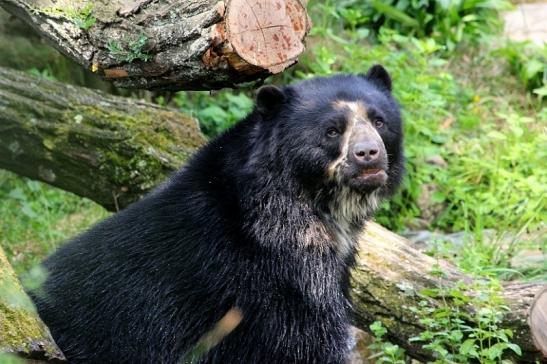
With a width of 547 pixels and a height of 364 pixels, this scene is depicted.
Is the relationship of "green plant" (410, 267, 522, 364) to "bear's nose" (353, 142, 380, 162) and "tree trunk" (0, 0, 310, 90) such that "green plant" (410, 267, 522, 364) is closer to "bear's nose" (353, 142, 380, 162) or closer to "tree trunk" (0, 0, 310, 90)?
"bear's nose" (353, 142, 380, 162)

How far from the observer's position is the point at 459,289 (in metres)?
5.78

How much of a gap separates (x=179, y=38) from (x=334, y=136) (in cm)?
105

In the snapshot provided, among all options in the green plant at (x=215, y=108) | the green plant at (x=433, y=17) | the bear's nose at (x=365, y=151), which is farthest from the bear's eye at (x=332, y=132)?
the green plant at (x=433, y=17)

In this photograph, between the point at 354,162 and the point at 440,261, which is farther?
the point at 440,261

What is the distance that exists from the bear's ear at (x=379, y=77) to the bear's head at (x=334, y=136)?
0.71ft

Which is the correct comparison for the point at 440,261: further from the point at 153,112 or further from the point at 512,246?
the point at 153,112

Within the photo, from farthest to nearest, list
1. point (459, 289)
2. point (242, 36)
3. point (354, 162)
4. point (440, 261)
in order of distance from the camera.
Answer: point (440, 261)
point (459, 289)
point (354, 162)
point (242, 36)

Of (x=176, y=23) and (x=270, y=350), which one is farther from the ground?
(x=176, y=23)

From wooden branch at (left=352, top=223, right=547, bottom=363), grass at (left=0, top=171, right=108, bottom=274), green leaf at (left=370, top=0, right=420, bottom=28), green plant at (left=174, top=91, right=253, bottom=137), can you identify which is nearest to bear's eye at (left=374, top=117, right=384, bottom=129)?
wooden branch at (left=352, top=223, right=547, bottom=363)

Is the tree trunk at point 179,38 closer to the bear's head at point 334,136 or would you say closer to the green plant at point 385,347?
the bear's head at point 334,136

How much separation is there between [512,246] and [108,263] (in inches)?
143

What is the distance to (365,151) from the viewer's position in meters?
5.05

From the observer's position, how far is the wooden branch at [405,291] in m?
5.64

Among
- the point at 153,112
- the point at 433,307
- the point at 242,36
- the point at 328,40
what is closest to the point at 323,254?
the point at 433,307
